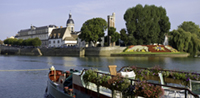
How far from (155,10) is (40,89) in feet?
191

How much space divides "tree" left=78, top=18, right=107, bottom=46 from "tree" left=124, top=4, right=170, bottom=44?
792 cm

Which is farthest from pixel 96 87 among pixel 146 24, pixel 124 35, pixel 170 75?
pixel 124 35

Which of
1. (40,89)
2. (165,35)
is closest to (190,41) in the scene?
(165,35)

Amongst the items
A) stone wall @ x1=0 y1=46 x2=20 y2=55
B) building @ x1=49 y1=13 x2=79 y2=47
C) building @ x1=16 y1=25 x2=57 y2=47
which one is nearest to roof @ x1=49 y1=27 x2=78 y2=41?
building @ x1=49 y1=13 x2=79 y2=47

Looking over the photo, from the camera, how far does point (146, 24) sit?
68500 millimetres

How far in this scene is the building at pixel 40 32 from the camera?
11601cm

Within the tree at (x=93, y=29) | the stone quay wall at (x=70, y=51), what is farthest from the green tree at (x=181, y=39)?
the tree at (x=93, y=29)

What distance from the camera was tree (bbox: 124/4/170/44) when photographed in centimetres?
6831

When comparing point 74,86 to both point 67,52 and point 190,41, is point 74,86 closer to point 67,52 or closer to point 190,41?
point 190,41

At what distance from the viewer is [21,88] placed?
19.8 m

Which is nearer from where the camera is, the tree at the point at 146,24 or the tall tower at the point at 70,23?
the tree at the point at 146,24

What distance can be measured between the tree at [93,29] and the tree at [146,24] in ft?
26.0

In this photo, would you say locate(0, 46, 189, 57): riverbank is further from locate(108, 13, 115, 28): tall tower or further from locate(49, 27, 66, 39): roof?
locate(49, 27, 66, 39): roof

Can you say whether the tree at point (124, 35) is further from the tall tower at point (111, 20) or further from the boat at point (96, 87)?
the boat at point (96, 87)
